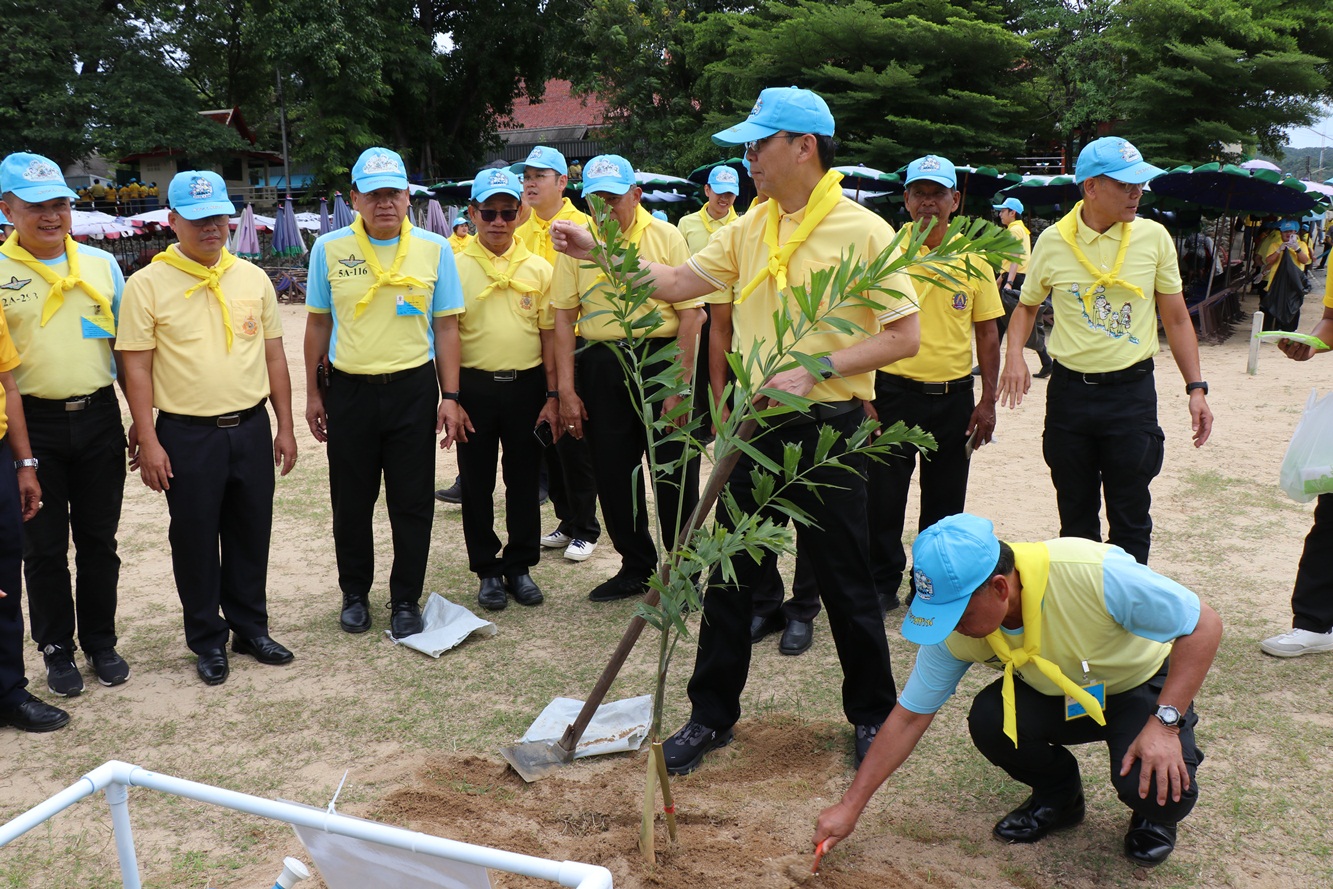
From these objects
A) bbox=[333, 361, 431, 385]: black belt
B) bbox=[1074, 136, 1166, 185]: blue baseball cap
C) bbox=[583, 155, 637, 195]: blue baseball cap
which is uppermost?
bbox=[1074, 136, 1166, 185]: blue baseball cap

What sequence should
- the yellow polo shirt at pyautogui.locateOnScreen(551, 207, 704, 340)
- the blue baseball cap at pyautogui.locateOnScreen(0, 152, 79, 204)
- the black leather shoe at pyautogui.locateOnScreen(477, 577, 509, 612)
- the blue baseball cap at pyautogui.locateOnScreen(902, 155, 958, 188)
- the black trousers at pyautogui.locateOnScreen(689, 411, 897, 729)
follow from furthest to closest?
the black leather shoe at pyautogui.locateOnScreen(477, 577, 509, 612) → the yellow polo shirt at pyautogui.locateOnScreen(551, 207, 704, 340) → the blue baseball cap at pyautogui.locateOnScreen(902, 155, 958, 188) → the blue baseball cap at pyautogui.locateOnScreen(0, 152, 79, 204) → the black trousers at pyautogui.locateOnScreen(689, 411, 897, 729)

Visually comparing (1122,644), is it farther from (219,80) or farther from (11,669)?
(219,80)

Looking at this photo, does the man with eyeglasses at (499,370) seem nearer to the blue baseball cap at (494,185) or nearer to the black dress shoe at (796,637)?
the blue baseball cap at (494,185)

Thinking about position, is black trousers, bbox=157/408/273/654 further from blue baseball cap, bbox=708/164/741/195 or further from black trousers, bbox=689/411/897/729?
blue baseball cap, bbox=708/164/741/195

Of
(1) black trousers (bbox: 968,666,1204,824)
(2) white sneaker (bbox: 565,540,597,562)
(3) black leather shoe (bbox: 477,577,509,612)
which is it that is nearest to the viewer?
(1) black trousers (bbox: 968,666,1204,824)

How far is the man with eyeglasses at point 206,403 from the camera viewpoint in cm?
412

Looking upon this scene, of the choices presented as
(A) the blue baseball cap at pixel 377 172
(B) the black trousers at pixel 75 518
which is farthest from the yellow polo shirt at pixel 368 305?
(B) the black trousers at pixel 75 518

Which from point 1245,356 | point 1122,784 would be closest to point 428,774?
point 1122,784

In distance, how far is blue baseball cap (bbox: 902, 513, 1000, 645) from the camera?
2.49 m

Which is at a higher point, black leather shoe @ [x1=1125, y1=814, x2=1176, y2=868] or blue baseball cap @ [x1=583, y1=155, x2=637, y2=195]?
blue baseball cap @ [x1=583, y1=155, x2=637, y2=195]

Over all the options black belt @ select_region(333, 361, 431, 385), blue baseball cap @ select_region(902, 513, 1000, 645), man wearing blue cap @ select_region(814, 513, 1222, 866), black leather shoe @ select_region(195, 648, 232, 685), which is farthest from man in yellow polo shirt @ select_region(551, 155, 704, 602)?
blue baseball cap @ select_region(902, 513, 1000, 645)

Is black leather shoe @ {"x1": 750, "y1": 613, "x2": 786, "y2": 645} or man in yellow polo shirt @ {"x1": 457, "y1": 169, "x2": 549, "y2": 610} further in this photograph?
man in yellow polo shirt @ {"x1": 457, "y1": 169, "x2": 549, "y2": 610}

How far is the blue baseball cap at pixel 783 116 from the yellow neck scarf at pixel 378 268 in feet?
6.02

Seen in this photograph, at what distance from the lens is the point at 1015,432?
8852mm
